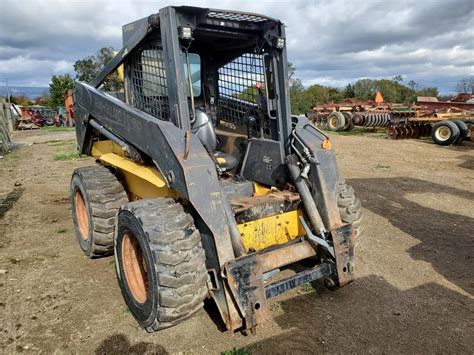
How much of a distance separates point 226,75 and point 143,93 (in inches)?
42.8

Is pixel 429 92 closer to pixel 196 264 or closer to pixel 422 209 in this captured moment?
pixel 422 209

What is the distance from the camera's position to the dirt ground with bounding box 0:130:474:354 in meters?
3.00

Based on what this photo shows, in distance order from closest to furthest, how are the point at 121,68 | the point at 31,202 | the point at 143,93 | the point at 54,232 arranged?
the point at 143,93 < the point at 121,68 < the point at 54,232 < the point at 31,202

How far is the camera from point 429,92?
46969mm

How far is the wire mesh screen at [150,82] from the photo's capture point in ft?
12.5

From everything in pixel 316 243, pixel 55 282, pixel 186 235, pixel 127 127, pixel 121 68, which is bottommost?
pixel 55 282

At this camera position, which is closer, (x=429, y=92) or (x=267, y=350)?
(x=267, y=350)

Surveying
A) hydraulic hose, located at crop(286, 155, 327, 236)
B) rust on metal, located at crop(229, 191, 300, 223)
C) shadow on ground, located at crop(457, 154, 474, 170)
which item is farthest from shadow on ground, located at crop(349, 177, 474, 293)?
shadow on ground, located at crop(457, 154, 474, 170)

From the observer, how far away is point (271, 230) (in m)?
3.64

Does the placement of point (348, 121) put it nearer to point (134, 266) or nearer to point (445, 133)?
point (445, 133)

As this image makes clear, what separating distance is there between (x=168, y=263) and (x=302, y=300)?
4.83 feet

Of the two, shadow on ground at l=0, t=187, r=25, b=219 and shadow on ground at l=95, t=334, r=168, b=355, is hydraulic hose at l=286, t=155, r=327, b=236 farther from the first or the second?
shadow on ground at l=0, t=187, r=25, b=219

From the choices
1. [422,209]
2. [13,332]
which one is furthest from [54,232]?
[422,209]

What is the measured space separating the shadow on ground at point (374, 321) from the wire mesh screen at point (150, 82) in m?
2.22
